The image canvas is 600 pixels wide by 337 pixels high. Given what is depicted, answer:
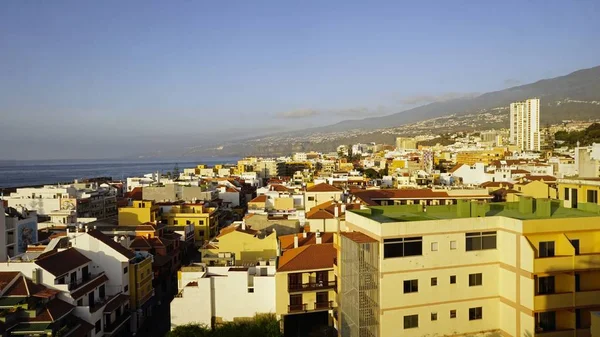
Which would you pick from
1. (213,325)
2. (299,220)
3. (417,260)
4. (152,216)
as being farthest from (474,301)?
(152,216)

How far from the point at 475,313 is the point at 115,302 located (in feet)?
50.6

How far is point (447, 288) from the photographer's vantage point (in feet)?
53.3

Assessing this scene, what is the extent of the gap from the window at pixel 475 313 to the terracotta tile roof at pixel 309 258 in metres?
6.24

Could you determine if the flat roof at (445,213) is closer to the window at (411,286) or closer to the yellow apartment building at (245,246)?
the window at (411,286)

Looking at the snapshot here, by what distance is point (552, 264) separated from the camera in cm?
1530

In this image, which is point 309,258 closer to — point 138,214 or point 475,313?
point 475,313

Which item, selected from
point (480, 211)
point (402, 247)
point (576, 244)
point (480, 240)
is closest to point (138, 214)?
point (402, 247)

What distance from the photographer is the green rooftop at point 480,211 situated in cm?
1727

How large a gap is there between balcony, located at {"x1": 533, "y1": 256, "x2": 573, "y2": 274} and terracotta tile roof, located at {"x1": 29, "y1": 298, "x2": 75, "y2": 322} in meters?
16.5

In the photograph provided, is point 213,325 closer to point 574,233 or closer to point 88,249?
point 88,249

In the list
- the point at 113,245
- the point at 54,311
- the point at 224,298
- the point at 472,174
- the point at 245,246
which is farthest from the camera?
the point at 472,174

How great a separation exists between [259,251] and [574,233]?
16.3 metres

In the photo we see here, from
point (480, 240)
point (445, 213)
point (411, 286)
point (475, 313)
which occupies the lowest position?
point (475, 313)

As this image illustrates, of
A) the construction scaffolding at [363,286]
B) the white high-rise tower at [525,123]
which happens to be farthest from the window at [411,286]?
the white high-rise tower at [525,123]
